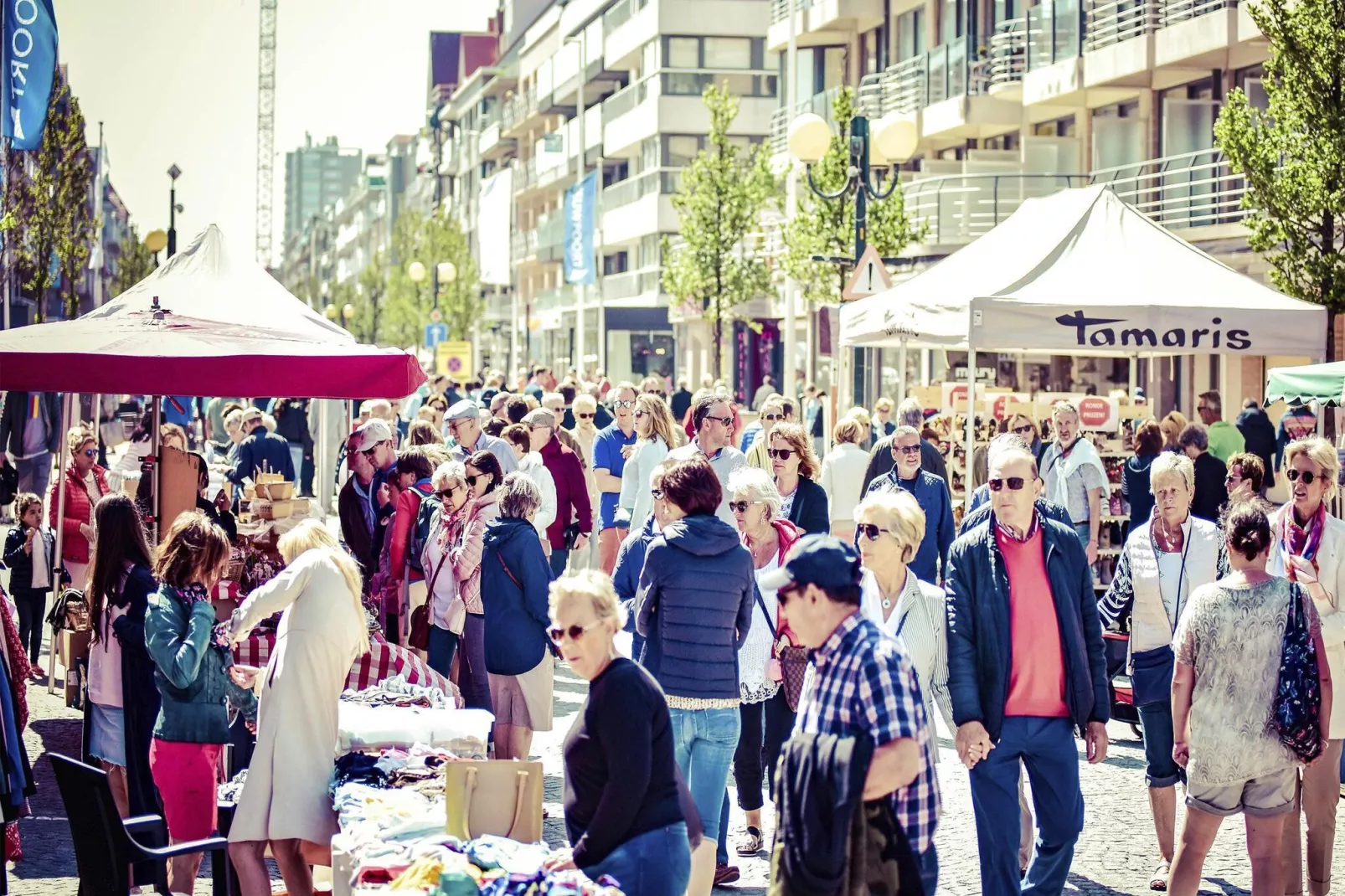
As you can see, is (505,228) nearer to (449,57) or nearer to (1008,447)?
(1008,447)

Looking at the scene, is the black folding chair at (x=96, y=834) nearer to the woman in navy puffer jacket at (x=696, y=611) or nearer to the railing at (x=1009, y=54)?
the woman in navy puffer jacket at (x=696, y=611)

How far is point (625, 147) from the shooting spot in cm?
6588

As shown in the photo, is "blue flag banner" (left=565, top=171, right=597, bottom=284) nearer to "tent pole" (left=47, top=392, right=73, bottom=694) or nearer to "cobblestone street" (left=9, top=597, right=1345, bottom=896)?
"tent pole" (left=47, top=392, right=73, bottom=694)

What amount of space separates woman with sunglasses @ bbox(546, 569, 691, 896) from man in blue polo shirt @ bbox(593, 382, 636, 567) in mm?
9379

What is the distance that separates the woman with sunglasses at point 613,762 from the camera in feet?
17.6

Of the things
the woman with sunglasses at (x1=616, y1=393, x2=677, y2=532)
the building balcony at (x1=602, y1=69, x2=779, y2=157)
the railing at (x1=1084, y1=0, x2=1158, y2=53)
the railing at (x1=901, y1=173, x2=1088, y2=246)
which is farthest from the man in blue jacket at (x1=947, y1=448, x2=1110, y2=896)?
the building balcony at (x1=602, y1=69, x2=779, y2=157)

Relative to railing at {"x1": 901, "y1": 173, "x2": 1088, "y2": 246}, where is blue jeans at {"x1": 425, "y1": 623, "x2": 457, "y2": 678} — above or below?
below

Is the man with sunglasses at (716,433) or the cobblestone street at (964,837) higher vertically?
the man with sunglasses at (716,433)

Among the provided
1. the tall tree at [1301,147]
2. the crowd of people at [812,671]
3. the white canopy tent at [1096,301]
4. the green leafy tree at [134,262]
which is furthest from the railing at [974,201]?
the green leafy tree at [134,262]

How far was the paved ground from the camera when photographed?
8094mm

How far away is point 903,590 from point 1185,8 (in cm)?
2391

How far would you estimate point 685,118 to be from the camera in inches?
2415

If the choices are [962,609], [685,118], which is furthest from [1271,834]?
[685,118]

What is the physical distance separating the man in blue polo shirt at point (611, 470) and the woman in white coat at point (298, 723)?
25.4ft
